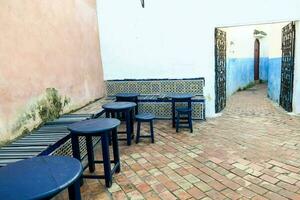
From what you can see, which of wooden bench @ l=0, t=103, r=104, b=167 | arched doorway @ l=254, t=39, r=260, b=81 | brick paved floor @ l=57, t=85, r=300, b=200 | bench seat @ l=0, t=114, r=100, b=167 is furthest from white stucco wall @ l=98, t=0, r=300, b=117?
arched doorway @ l=254, t=39, r=260, b=81

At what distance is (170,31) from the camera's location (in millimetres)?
7039

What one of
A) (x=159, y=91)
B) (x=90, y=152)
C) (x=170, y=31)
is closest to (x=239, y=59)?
(x=170, y=31)

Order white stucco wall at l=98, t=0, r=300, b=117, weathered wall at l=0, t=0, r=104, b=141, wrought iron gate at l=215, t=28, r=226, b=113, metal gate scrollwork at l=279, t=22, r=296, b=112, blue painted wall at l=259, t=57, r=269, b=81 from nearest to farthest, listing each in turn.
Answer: weathered wall at l=0, t=0, r=104, b=141 < white stucco wall at l=98, t=0, r=300, b=117 < metal gate scrollwork at l=279, t=22, r=296, b=112 < wrought iron gate at l=215, t=28, r=226, b=113 < blue painted wall at l=259, t=57, r=269, b=81

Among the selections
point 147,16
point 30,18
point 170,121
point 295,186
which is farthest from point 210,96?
point 30,18

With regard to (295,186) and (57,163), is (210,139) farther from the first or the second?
(57,163)

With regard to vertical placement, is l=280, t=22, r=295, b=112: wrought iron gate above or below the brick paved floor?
above

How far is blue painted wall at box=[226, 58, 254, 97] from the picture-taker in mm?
10931

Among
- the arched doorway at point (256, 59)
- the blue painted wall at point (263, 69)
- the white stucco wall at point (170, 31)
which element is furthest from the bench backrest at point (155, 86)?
the arched doorway at point (256, 59)

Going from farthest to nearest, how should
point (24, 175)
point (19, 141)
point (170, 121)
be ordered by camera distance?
point (170, 121) → point (19, 141) → point (24, 175)

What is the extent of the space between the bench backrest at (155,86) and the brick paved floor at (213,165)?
1.18 metres

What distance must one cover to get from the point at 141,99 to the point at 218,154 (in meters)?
3.15

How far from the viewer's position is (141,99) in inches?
280

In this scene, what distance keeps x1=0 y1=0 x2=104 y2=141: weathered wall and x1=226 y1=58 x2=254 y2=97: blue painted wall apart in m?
6.22

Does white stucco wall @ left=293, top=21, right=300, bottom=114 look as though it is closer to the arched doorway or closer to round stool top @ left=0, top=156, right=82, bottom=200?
round stool top @ left=0, top=156, right=82, bottom=200
